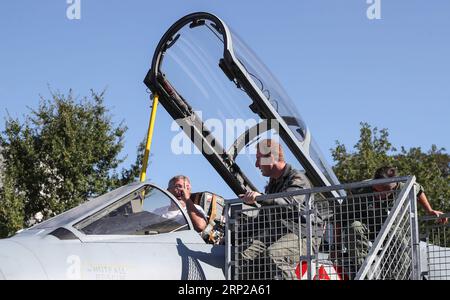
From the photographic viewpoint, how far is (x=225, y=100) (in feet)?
27.9

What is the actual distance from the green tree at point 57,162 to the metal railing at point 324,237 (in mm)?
12924

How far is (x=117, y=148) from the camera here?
69.6 ft

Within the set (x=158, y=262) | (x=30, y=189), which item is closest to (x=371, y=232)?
(x=158, y=262)

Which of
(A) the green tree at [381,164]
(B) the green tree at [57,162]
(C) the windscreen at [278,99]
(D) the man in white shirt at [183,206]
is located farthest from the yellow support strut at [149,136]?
(A) the green tree at [381,164]

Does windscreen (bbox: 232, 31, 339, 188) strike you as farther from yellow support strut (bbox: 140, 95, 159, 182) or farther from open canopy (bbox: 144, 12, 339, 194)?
yellow support strut (bbox: 140, 95, 159, 182)

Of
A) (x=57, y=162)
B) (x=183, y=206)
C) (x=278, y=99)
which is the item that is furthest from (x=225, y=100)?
(x=57, y=162)

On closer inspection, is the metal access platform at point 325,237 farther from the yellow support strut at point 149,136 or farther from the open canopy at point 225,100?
the yellow support strut at point 149,136

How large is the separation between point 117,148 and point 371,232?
1527cm

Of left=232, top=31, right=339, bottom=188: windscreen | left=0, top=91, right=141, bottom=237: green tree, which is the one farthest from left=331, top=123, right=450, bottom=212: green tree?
left=232, top=31, right=339, bottom=188: windscreen

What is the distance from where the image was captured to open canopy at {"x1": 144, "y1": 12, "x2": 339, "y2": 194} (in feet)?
26.9

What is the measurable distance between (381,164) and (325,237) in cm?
2078

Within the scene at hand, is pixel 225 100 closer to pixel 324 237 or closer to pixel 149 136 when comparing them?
pixel 149 136

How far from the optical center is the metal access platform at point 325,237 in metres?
6.19
